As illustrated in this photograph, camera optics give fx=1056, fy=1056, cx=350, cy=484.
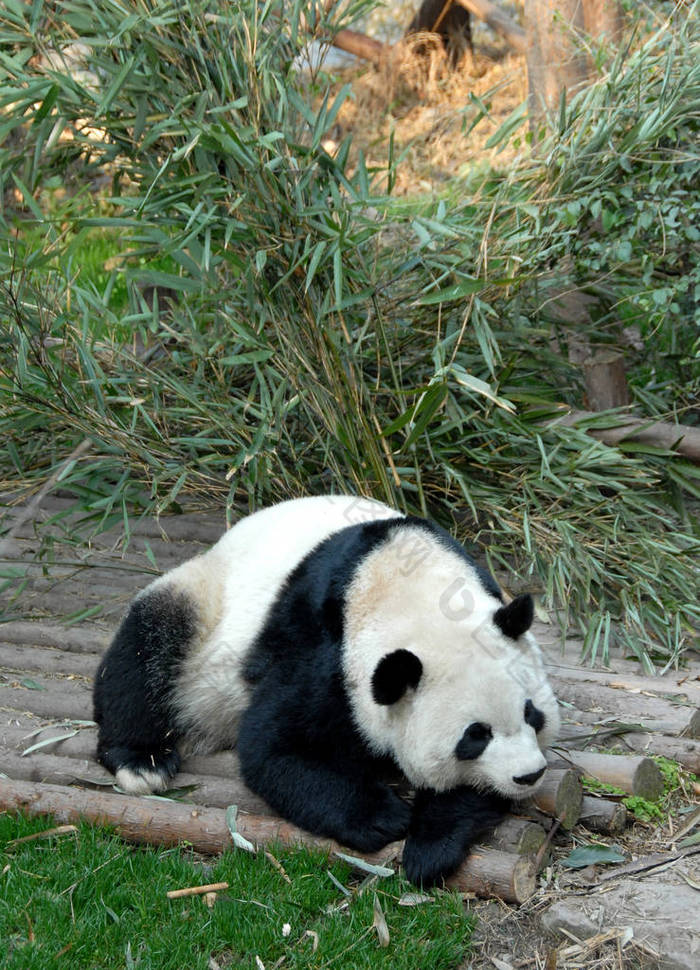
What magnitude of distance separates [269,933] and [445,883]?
0.44 metres

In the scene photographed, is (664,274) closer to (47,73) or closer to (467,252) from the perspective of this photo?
(467,252)

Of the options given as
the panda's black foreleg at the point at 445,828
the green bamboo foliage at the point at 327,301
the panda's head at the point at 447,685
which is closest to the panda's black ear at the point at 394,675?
the panda's head at the point at 447,685

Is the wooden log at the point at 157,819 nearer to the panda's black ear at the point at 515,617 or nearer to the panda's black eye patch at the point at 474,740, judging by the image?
the panda's black eye patch at the point at 474,740

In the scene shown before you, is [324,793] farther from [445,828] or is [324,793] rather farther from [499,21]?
[499,21]

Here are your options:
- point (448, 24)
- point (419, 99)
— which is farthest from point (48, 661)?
point (448, 24)

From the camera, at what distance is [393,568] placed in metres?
2.88

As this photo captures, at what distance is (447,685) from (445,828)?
361 mm

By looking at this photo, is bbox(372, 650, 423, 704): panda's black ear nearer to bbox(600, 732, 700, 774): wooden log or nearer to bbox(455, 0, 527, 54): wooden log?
bbox(600, 732, 700, 774): wooden log

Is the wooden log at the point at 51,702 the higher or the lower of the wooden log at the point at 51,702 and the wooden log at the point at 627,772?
the higher

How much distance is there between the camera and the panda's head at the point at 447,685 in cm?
251

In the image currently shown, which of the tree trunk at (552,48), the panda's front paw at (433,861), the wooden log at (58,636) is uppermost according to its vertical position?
the tree trunk at (552,48)

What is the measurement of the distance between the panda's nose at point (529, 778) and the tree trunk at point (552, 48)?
13.5 feet

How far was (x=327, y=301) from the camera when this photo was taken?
3.98m

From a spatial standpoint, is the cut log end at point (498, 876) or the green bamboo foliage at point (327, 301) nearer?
the cut log end at point (498, 876)
